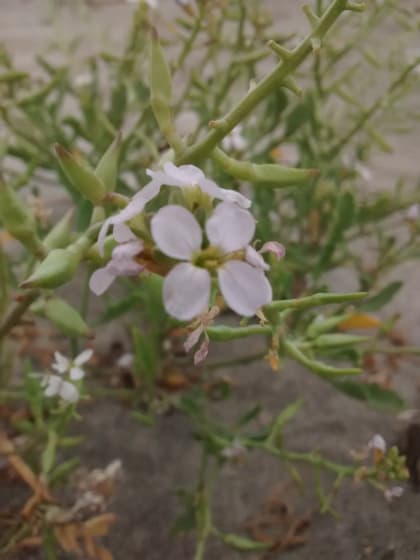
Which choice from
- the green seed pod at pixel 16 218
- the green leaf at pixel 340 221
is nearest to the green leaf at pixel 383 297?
the green leaf at pixel 340 221

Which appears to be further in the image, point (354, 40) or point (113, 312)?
point (354, 40)

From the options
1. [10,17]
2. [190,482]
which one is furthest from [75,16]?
[190,482]

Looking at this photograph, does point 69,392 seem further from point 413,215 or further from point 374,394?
point 413,215

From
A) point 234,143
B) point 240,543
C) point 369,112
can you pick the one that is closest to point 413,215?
point 369,112

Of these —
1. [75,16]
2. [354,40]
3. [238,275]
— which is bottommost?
[75,16]

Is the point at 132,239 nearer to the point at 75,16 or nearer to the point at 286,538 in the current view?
the point at 286,538
